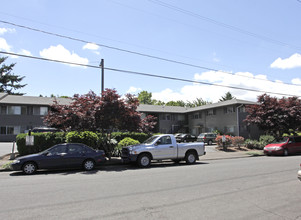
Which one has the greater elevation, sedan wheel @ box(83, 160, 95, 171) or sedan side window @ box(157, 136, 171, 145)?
sedan side window @ box(157, 136, 171, 145)

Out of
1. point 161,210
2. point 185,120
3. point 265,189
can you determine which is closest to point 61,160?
point 161,210

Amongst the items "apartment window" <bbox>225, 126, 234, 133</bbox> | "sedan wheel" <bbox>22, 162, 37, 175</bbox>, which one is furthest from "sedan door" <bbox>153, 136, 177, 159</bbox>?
"apartment window" <bbox>225, 126, 234, 133</bbox>

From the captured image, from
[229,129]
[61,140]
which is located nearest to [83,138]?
[61,140]

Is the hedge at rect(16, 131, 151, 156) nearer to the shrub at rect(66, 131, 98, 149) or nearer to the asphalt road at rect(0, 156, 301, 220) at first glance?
the shrub at rect(66, 131, 98, 149)

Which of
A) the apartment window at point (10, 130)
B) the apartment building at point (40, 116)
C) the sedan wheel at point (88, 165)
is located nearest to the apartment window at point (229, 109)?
the apartment building at point (40, 116)

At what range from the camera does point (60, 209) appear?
521cm

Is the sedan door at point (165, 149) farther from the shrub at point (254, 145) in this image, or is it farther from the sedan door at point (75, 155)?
the shrub at point (254, 145)

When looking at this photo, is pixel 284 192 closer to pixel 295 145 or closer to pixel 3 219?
pixel 3 219

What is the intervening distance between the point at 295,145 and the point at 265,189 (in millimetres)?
14605

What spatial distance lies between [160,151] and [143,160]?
1.09 metres

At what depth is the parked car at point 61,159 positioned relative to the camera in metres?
10.6

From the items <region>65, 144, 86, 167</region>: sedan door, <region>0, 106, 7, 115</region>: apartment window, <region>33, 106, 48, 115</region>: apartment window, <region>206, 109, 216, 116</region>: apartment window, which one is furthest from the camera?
<region>206, 109, 216, 116</region>: apartment window

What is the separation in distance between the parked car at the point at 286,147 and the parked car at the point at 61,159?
1382cm

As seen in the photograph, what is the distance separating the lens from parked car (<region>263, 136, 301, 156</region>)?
18156 mm
